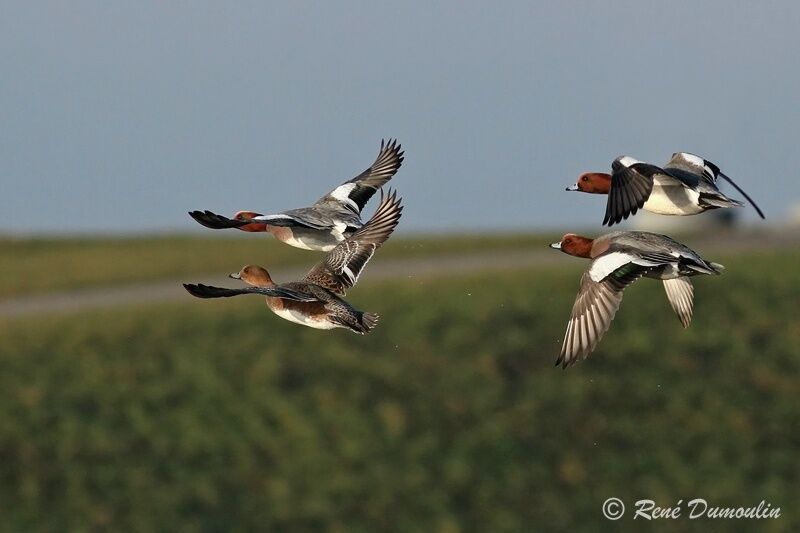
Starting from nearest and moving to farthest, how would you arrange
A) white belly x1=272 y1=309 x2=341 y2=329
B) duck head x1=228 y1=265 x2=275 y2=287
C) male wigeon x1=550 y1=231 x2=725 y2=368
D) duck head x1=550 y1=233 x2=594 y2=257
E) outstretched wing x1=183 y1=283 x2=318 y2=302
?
1. outstretched wing x1=183 y1=283 x2=318 y2=302
2. duck head x1=228 y1=265 x2=275 y2=287
3. white belly x1=272 y1=309 x2=341 y2=329
4. male wigeon x1=550 y1=231 x2=725 y2=368
5. duck head x1=550 y1=233 x2=594 y2=257

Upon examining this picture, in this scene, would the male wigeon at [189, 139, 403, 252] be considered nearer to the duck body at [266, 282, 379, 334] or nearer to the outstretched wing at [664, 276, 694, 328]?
the duck body at [266, 282, 379, 334]

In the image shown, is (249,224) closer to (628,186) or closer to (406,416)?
(628,186)

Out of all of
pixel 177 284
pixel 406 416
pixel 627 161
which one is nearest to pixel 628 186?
pixel 627 161

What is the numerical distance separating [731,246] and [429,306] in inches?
472

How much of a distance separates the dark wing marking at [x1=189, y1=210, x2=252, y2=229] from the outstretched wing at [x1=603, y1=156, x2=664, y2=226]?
6.26ft

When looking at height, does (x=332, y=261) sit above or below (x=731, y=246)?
above

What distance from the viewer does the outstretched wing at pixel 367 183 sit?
26.7 feet

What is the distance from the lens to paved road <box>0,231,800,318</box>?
41.0m

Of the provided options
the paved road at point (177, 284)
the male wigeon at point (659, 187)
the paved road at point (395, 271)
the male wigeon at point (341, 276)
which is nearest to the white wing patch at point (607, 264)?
the male wigeon at point (659, 187)

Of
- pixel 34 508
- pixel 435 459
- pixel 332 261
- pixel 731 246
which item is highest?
pixel 332 261

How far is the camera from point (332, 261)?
24.2 ft

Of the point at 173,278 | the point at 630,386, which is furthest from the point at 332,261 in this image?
the point at 173,278

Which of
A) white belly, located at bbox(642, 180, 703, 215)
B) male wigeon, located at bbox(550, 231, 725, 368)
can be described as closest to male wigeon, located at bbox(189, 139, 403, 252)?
male wigeon, located at bbox(550, 231, 725, 368)

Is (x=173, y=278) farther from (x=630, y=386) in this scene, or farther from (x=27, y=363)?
(x=630, y=386)
